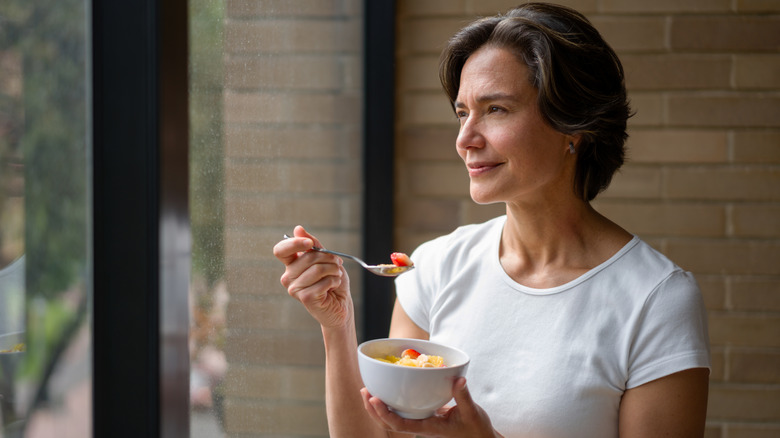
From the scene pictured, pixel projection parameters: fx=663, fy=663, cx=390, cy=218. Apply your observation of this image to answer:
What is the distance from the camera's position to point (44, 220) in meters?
0.68

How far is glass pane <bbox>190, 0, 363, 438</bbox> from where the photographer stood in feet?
A: 3.17

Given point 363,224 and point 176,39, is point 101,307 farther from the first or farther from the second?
point 363,224

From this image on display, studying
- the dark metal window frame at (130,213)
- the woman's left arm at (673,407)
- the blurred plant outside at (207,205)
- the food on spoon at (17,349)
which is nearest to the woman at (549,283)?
the woman's left arm at (673,407)

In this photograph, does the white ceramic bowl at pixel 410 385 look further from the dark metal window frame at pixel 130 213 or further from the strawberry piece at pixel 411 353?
the dark metal window frame at pixel 130 213

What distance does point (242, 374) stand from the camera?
116 cm

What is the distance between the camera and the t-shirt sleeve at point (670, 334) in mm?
1056

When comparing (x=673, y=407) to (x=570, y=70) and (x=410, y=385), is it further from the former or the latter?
(x=570, y=70)

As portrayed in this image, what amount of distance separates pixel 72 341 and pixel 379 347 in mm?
442

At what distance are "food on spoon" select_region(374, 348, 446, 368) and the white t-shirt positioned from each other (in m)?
0.24

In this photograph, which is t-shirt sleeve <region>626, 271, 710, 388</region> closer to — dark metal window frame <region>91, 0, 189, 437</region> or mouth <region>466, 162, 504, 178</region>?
mouth <region>466, 162, 504, 178</region>

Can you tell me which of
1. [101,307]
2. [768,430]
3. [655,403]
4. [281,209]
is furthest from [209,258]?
[768,430]

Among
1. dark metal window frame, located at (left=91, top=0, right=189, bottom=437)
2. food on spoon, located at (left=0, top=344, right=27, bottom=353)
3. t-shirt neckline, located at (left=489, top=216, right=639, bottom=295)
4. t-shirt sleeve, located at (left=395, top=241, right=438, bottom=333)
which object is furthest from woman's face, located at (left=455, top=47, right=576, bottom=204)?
food on spoon, located at (left=0, top=344, right=27, bottom=353)

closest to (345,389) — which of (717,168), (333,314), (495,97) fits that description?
(333,314)

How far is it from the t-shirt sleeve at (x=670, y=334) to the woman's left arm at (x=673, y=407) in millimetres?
18
